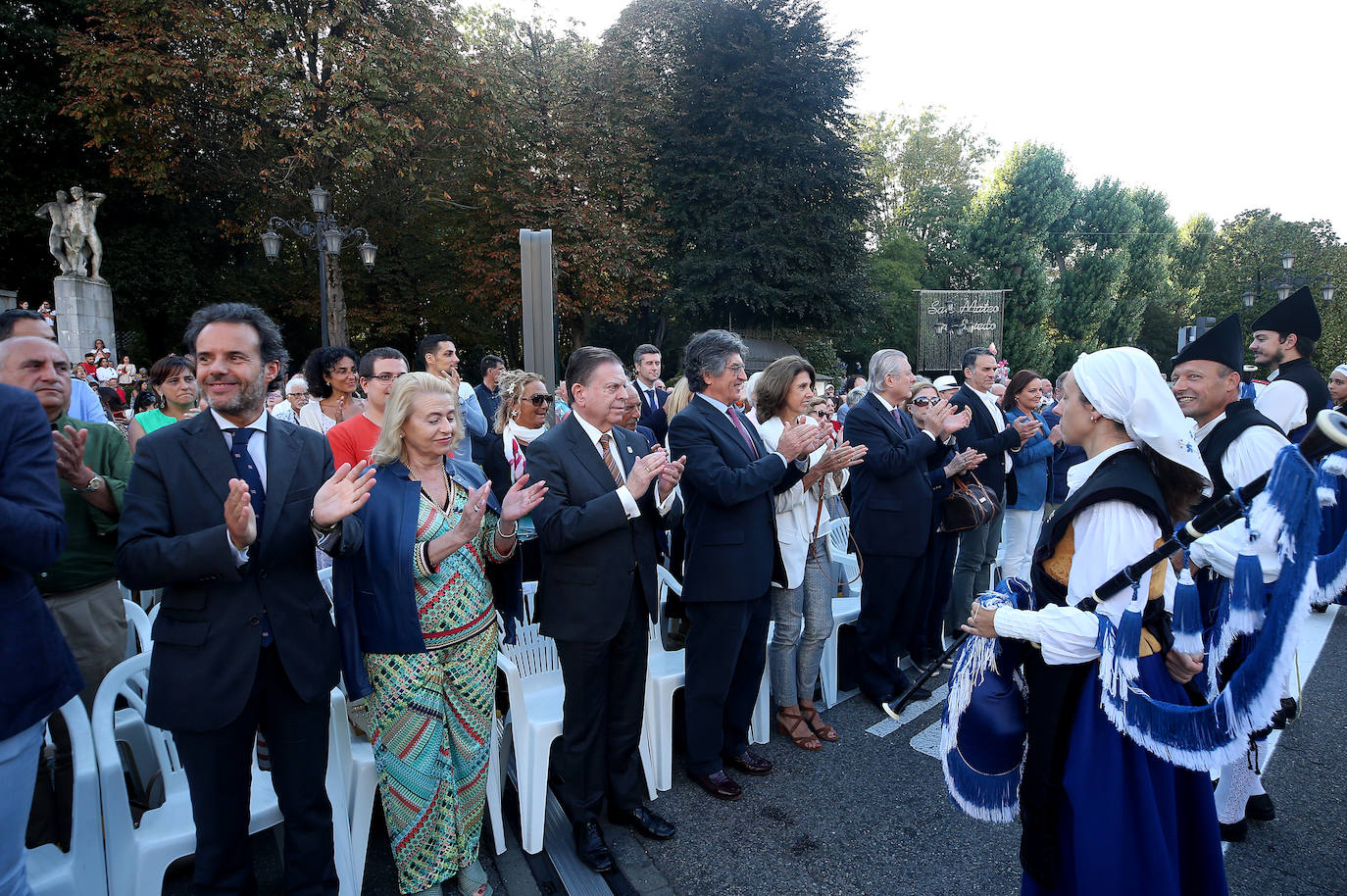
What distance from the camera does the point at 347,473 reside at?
2.34m

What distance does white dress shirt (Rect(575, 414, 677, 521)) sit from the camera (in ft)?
9.57

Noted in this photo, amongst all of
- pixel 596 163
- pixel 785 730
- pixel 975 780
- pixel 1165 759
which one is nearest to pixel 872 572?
pixel 785 730

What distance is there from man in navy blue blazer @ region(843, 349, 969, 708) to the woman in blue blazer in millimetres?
1542

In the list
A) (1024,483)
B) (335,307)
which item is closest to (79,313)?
(335,307)

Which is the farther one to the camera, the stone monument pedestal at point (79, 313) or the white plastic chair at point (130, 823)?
the stone monument pedestal at point (79, 313)

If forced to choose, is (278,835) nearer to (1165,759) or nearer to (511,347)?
(1165,759)

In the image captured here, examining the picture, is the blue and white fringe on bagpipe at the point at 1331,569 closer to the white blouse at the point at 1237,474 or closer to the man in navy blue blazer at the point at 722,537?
the white blouse at the point at 1237,474

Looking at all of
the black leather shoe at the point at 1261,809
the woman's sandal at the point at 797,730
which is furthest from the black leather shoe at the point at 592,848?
the black leather shoe at the point at 1261,809

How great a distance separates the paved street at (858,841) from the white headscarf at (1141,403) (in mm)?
1953

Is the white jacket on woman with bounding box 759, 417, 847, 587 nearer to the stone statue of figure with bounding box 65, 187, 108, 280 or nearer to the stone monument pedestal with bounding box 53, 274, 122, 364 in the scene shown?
the stone monument pedestal with bounding box 53, 274, 122, 364

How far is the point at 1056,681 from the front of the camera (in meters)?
2.23

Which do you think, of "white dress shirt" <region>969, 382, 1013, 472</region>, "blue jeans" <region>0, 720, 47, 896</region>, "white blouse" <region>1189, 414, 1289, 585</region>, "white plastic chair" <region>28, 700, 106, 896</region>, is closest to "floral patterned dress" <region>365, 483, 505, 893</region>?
"white plastic chair" <region>28, 700, 106, 896</region>

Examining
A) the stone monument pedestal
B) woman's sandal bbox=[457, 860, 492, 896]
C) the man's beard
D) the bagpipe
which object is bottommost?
woman's sandal bbox=[457, 860, 492, 896]

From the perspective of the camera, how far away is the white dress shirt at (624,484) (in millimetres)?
2918
